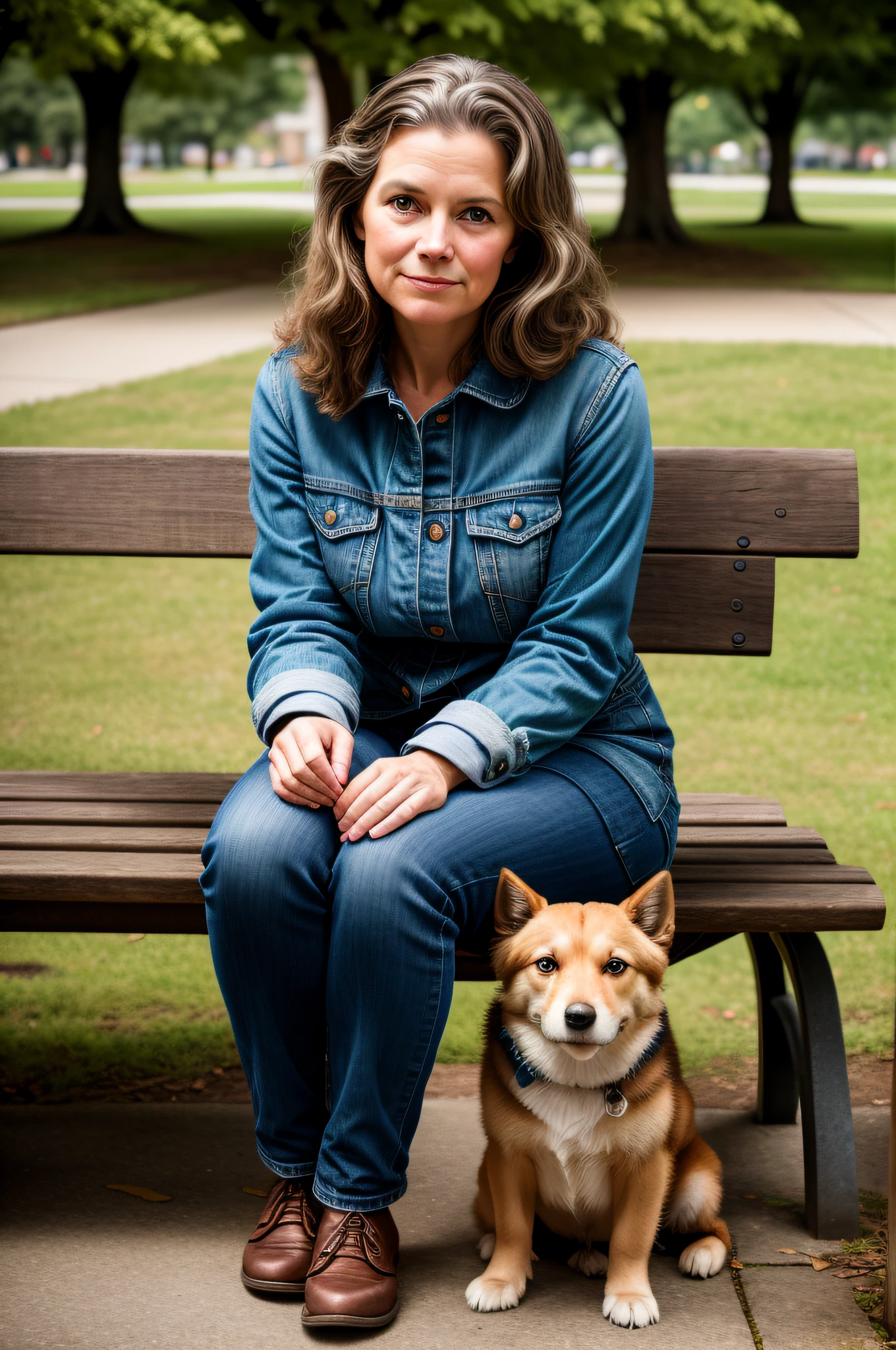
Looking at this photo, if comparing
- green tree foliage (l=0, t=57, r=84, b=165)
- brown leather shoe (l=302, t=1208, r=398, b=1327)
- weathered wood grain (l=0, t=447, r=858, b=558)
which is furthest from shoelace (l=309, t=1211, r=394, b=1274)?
green tree foliage (l=0, t=57, r=84, b=165)

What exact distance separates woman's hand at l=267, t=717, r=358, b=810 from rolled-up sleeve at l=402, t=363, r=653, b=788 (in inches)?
5.2

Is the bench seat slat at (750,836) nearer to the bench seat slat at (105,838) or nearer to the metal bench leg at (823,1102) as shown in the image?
the metal bench leg at (823,1102)

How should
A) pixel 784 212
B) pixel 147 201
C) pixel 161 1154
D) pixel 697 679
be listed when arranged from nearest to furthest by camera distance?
pixel 161 1154 < pixel 697 679 < pixel 784 212 < pixel 147 201

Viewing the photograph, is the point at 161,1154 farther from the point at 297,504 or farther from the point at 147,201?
the point at 147,201

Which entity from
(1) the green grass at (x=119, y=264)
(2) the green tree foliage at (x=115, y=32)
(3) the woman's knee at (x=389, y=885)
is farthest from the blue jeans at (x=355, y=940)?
(1) the green grass at (x=119, y=264)

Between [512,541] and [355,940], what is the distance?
826mm

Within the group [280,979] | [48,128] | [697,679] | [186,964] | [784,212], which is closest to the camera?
[280,979]

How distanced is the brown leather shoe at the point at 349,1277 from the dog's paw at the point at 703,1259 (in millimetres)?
562

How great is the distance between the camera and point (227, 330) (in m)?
13.7

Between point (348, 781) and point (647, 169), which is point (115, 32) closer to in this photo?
point (647, 169)

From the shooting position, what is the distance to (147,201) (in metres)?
44.5

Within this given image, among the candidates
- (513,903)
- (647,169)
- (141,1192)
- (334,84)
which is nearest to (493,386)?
(513,903)

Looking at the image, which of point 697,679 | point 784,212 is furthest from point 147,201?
point 697,679

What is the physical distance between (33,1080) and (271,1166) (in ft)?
3.86
